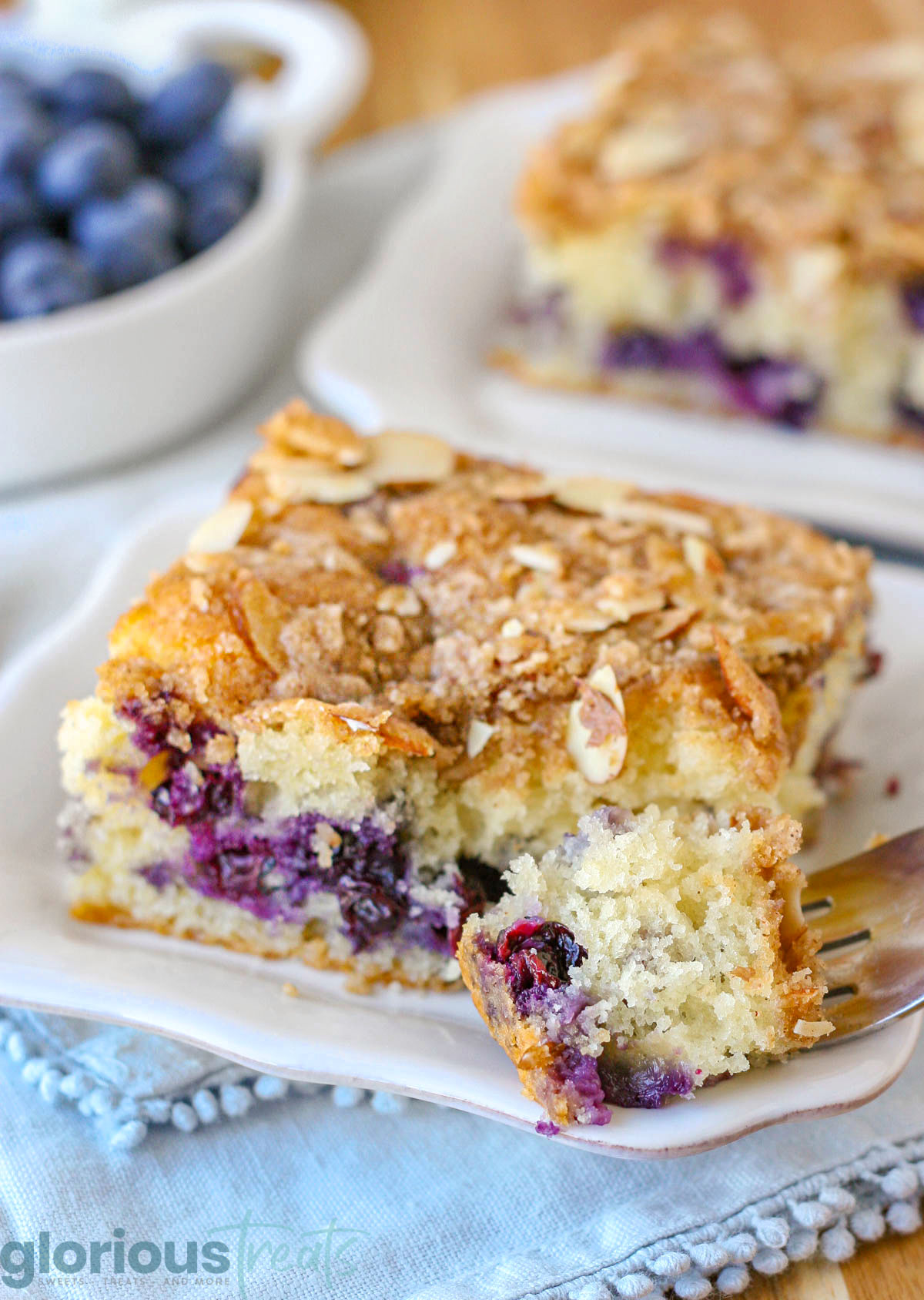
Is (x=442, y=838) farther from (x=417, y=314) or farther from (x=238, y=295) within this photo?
(x=417, y=314)

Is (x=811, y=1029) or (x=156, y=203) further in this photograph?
(x=156, y=203)

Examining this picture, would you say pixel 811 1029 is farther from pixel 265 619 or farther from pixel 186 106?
pixel 186 106

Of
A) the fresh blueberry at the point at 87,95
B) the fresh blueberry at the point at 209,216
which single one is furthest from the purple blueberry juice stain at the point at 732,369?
the fresh blueberry at the point at 87,95

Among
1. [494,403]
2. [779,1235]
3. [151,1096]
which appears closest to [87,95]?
[494,403]

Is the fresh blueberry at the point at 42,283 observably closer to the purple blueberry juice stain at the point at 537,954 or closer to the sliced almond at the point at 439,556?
the sliced almond at the point at 439,556

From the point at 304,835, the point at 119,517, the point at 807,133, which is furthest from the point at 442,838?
the point at 807,133

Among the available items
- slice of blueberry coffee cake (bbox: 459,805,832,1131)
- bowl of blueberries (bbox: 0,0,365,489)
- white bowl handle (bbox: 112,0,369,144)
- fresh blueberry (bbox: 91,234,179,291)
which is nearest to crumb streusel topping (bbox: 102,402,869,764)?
slice of blueberry coffee cake (bbox: 459,805,832,1131)

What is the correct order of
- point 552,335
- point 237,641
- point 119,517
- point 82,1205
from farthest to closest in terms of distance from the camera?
point 552,335 → point 119,517 → point 237,641 → point 82,1205
